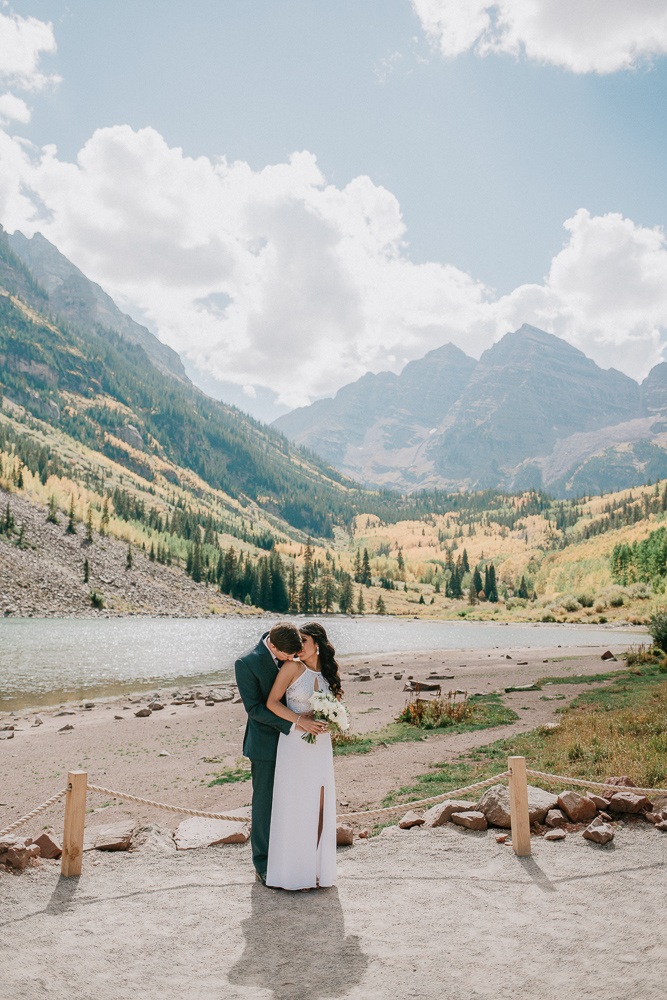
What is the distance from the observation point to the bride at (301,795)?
6328 mm

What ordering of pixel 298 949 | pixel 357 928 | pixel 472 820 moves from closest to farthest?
pixel 298 949 → pixel 357 928 → pixel 472 820

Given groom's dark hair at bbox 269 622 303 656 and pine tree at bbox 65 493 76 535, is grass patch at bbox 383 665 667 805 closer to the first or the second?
groom's dark hair at bbox 269 622 303 656

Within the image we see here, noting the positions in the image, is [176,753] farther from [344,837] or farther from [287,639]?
[287,639]

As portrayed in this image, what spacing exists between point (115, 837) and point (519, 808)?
5720 millimetres

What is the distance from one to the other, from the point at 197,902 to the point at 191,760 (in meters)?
9.91

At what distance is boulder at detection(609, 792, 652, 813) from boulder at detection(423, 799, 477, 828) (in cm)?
212

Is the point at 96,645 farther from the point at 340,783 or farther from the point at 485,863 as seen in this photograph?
the point at 485,863

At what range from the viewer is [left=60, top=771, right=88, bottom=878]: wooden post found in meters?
6.81

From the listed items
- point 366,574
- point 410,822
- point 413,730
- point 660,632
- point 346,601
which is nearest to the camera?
point 410,822

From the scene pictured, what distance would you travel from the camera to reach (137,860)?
24.5 ft

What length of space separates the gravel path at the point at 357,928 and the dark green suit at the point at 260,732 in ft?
1.93

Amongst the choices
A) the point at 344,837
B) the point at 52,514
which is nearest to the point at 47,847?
the point at 344,837

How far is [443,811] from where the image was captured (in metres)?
8.87

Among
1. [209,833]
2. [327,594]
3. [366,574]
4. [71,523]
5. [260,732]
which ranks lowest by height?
[327,594]
